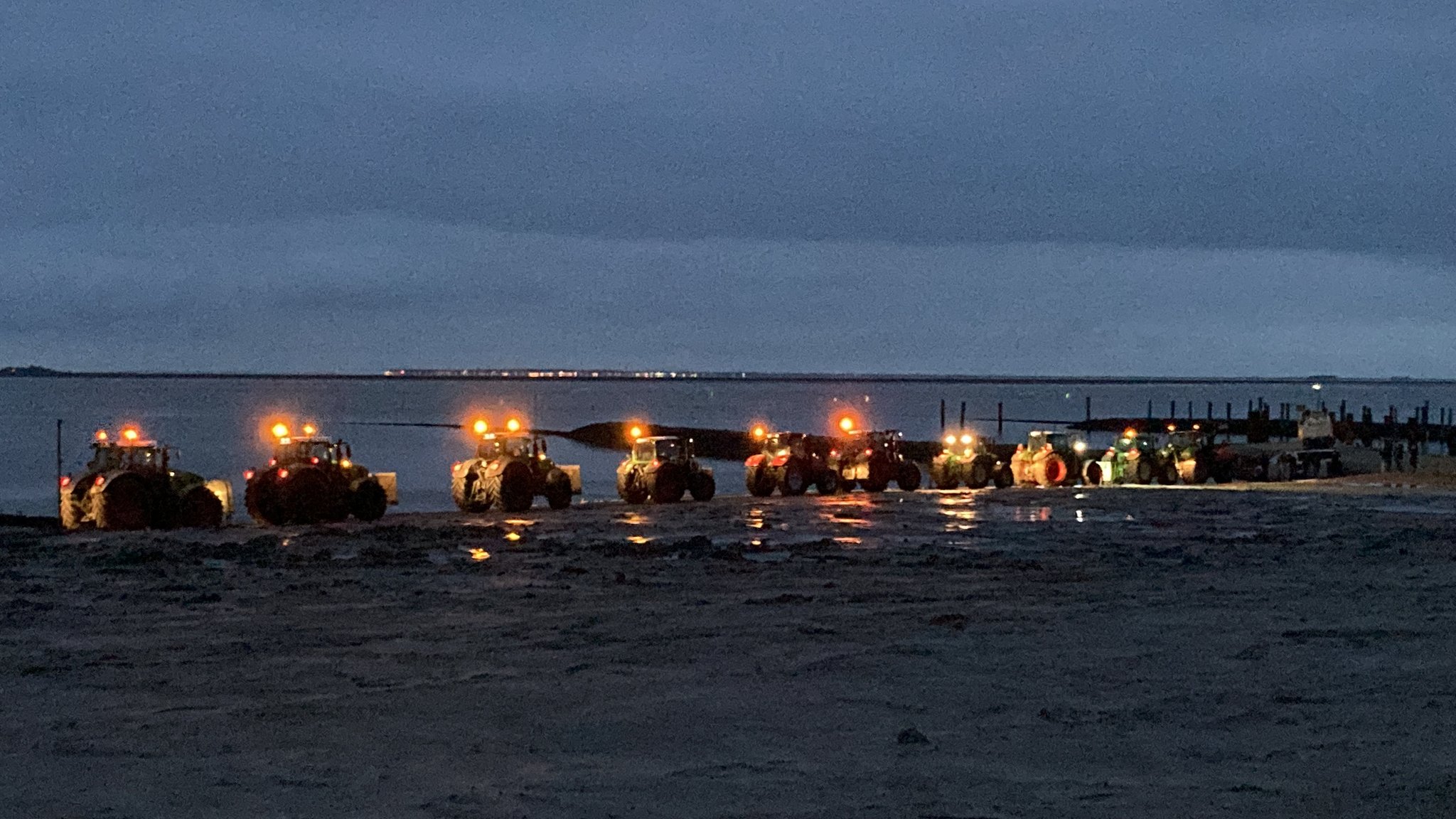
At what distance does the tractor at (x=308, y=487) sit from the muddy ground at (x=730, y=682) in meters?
5.71

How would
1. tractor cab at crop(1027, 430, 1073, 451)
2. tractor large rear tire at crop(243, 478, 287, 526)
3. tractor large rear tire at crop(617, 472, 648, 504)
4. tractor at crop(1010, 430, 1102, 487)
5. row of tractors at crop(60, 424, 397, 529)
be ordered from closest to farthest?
row of tractors at crop(60, 424, 397, 529)
tractor large rear tire at crop(243, 478, 287, 526)
tractor large rear tire at crop(617, 472, 648, 504)
tractor at crop(1010, 430, 1102, 487)
tractor cab at crop(1027, 430, 1073, 451)

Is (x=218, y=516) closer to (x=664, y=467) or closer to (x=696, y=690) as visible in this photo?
(x=664, y=467)

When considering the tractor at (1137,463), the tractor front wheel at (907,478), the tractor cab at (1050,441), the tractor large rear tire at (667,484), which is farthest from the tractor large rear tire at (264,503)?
the tractor at (1137,463)

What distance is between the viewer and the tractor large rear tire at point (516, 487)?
3244 centimetres

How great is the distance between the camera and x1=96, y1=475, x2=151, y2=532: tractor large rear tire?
27547 millimetres

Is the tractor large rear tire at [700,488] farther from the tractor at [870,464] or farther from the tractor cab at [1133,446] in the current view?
the tractor cab at [1133,446]

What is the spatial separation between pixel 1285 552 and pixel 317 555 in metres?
13.8

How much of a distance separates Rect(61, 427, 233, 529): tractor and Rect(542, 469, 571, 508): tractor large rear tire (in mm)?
6896

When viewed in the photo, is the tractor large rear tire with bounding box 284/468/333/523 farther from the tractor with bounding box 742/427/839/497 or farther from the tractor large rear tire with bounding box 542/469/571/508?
the tractor with bounding box 742/427/839/497

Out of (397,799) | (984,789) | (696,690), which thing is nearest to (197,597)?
(696,690)

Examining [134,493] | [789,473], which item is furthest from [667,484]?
[134,493]

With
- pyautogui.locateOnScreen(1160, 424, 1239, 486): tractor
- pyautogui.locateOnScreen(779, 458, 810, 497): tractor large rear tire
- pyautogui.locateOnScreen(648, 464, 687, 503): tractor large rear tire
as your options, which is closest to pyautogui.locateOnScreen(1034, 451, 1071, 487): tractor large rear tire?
pyautogui.locateOnScreen(1160, 424, 1239, 486): tractor

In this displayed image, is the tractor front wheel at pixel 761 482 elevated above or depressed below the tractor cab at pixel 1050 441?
below

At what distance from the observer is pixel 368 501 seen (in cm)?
3053
